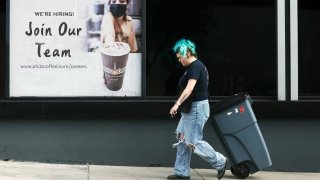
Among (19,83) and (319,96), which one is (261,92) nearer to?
(319,96)

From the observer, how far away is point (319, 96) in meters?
8.87

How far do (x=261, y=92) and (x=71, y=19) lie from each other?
3.18m

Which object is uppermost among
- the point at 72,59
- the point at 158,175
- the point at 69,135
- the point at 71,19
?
the point at 71,19

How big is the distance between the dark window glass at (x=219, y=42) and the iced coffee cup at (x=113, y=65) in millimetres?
417

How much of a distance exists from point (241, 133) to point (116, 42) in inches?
96.7

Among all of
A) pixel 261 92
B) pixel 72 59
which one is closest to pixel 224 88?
pixel 261 92

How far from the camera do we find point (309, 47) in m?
8.89

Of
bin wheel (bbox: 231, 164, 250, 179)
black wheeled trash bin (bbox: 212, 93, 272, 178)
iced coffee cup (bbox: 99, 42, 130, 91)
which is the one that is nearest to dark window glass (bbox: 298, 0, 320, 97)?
black wheeled trash bin (bbox: 212, 93, 272, 178)

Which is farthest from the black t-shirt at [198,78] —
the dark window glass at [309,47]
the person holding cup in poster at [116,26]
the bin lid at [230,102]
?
the dark window glass at [309,47]

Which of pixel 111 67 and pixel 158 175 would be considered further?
pixel 111 67

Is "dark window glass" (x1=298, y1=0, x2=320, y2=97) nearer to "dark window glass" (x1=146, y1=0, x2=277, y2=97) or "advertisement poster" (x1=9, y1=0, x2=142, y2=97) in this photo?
"dark window glass" (x1=146, y1=0, x2=277, y2=97)

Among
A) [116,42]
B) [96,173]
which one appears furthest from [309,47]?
[96,173]

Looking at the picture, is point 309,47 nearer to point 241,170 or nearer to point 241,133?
point 241,133

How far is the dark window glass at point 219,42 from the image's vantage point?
8742mm
